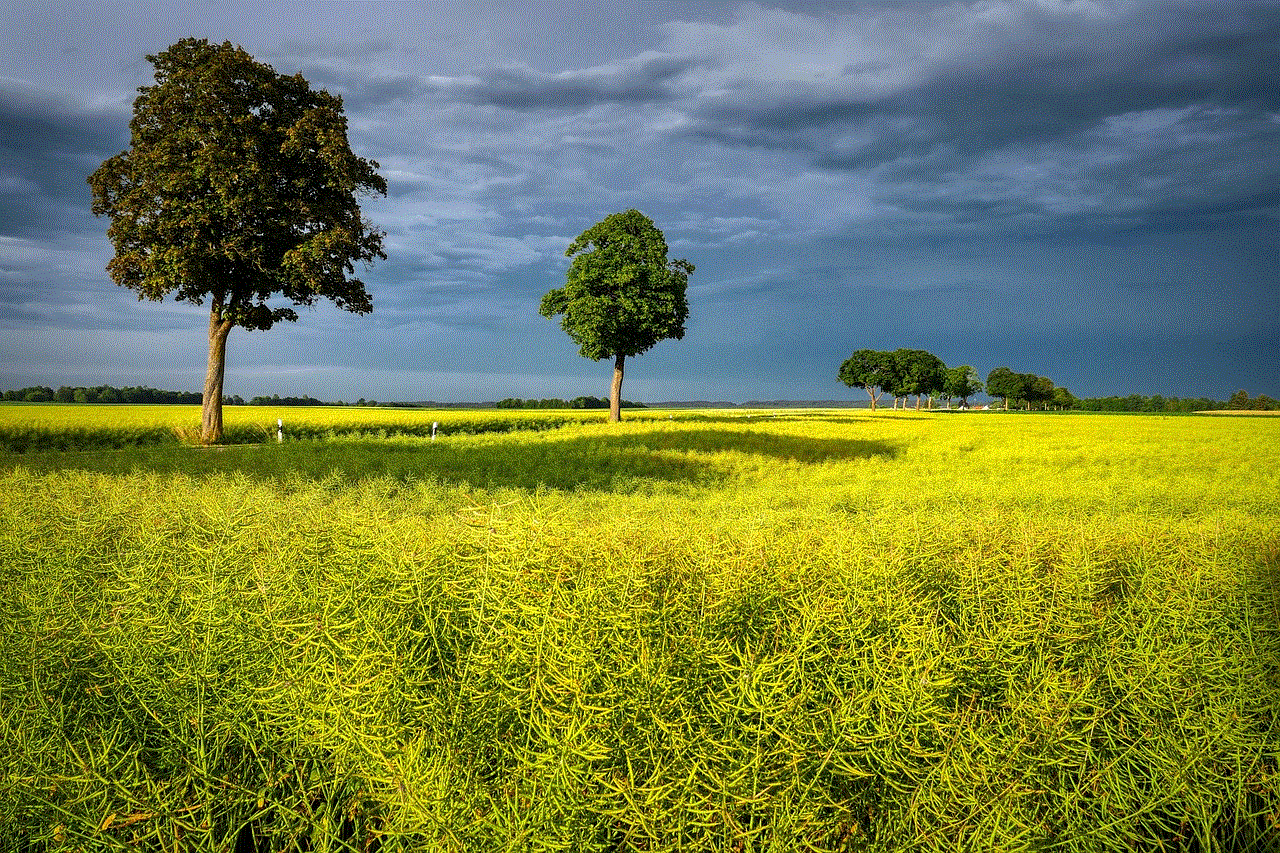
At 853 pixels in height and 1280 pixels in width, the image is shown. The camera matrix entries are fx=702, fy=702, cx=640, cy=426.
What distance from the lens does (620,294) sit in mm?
44125

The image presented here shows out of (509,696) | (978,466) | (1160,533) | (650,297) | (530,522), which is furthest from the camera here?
(650,297)

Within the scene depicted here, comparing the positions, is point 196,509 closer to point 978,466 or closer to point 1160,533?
point 1160,533

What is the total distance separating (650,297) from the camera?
45.1 meters

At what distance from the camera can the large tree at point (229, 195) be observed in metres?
25.3

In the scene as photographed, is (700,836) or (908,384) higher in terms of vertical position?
(908,384)

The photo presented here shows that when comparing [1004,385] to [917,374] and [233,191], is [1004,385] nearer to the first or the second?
[917,374]

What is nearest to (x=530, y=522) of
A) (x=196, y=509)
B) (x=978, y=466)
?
(x=196, y=509)

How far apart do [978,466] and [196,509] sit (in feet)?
58.1

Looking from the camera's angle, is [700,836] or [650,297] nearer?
[700,836]

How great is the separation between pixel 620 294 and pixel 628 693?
1698 inches

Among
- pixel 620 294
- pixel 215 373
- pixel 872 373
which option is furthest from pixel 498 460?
pixel 872 373

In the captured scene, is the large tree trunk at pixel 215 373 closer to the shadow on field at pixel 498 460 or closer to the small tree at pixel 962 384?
the shadow on field at pixel 498 460

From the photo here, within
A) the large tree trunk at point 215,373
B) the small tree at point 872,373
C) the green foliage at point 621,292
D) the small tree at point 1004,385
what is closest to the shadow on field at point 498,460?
the large tree trunk at point 215,373

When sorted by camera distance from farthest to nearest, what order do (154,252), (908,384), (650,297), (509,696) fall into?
(908,384) → (650,297) → (154,252) → (509,696)
